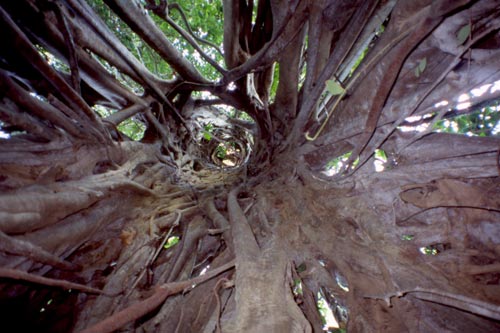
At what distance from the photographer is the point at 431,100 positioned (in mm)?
1234

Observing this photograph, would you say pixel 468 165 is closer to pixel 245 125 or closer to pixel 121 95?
pixel 121 95

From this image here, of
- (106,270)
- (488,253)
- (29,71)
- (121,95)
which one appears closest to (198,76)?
(121,95)

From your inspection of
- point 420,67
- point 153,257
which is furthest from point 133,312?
point 420,67

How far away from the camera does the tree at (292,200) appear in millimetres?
1018

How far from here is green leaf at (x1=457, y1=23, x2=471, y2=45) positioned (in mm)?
997

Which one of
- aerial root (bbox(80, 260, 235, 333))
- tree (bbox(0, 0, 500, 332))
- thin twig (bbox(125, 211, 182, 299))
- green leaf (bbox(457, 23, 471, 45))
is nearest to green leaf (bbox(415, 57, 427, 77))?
tree (bbox(0, 0, 500, 332))

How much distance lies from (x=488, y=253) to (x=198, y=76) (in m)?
3.17

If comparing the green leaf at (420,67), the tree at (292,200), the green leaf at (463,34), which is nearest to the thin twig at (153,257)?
the tree at (292,200)

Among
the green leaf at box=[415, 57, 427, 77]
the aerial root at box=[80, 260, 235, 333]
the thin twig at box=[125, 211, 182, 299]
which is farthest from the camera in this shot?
the thin twig at box=[125, 211, 182, 299]

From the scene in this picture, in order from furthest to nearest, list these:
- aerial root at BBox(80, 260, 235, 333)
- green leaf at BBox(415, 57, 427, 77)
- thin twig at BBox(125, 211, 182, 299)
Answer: thin twig at BBox(125, 211, 182, 299) → green leaf at BBox(415, 57, 427, 77) → aerial root at BBox(80, 260, 235, 333)

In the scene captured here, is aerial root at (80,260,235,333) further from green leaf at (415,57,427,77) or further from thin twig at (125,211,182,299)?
green leaf at (415,57,427,77)

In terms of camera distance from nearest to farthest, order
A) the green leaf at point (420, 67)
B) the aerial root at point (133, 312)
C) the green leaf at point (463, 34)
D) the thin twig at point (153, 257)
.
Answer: the aerial root at point (133, 312) < the green leaf at point (463, 34) < the green leaf at point (420, 67) < the thin twig at point (153, 257)

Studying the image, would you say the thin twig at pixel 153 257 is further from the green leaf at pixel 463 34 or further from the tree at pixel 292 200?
the green leaf at pixel 463 34

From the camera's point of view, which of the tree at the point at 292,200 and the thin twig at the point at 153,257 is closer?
the tree at the point at 292,200
